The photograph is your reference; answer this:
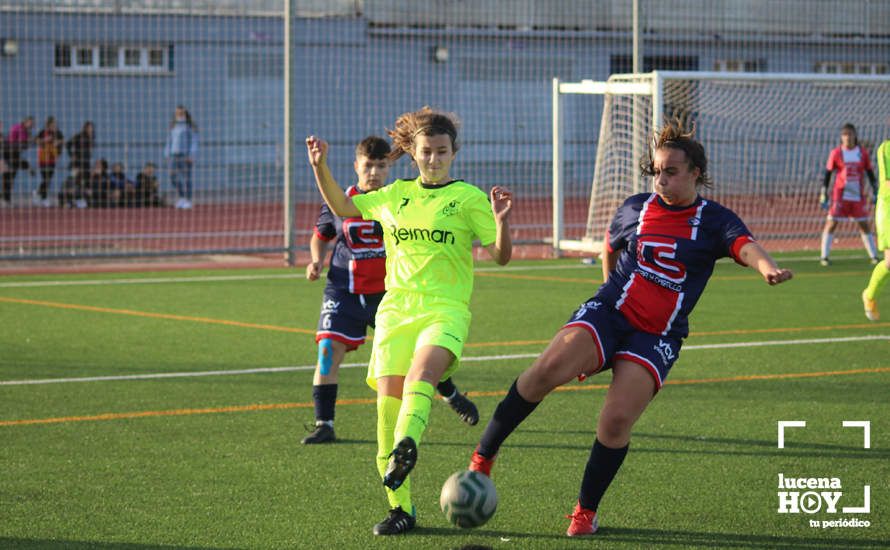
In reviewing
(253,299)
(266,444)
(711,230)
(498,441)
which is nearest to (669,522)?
(498,441)

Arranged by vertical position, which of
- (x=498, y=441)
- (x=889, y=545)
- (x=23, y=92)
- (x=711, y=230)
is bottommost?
(x=889, y=545)

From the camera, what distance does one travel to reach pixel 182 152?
2466 centimetres

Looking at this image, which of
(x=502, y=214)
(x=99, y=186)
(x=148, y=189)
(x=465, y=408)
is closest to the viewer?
(x=502, y=214)

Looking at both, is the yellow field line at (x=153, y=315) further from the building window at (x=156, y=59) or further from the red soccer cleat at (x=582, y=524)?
the building window at (x=156, y=59)

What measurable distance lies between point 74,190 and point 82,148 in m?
1.23

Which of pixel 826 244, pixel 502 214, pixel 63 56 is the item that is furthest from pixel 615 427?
pixel 63 56

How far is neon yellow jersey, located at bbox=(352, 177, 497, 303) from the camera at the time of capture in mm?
5742

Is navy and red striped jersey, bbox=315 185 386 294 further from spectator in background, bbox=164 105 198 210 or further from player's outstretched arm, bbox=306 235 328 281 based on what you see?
spectator in background, bbox=164 105 198 210

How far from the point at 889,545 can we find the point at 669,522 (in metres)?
0.89

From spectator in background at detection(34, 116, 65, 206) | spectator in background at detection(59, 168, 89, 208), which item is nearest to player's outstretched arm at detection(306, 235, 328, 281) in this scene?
spectator in background at detection(59, 168, 89, 208)

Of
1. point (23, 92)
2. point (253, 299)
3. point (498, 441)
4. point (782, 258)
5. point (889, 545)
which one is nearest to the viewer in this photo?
point (889, 545)

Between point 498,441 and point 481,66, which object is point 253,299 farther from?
point 481,66

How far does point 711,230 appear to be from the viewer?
5.60 m

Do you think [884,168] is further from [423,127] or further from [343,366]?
[423,127]
